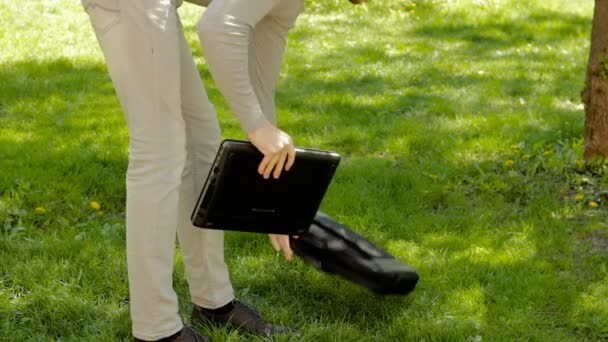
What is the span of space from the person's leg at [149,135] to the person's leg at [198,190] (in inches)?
7.4

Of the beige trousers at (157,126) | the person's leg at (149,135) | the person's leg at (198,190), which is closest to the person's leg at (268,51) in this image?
the beige trousers at (157,126)

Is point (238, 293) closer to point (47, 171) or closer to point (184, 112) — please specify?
point (184, 112)

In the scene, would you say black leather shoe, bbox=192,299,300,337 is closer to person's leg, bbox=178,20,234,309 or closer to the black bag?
person's leg, bbox=178,20,234,309

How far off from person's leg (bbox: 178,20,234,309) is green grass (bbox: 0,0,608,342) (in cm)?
17

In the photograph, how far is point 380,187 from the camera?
15.8 feet

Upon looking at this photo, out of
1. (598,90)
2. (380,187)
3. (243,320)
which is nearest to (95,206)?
(380,187)

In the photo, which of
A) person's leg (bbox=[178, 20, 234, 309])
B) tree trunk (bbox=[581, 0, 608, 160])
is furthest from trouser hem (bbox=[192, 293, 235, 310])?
tree trunk (bbox=[581, 0, 608, 160])

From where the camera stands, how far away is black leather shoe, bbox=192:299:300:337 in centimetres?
305

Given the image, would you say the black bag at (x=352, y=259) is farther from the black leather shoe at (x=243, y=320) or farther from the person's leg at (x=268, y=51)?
the person's leg at (x=268, y=51)

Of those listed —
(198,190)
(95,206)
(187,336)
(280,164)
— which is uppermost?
(280,164)

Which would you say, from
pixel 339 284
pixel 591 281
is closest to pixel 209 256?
pixel 339 284

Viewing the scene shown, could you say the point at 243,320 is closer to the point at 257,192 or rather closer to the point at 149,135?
the point at 257,192

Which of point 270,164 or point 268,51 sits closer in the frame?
point 270,164

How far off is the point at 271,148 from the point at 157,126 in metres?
0.33
